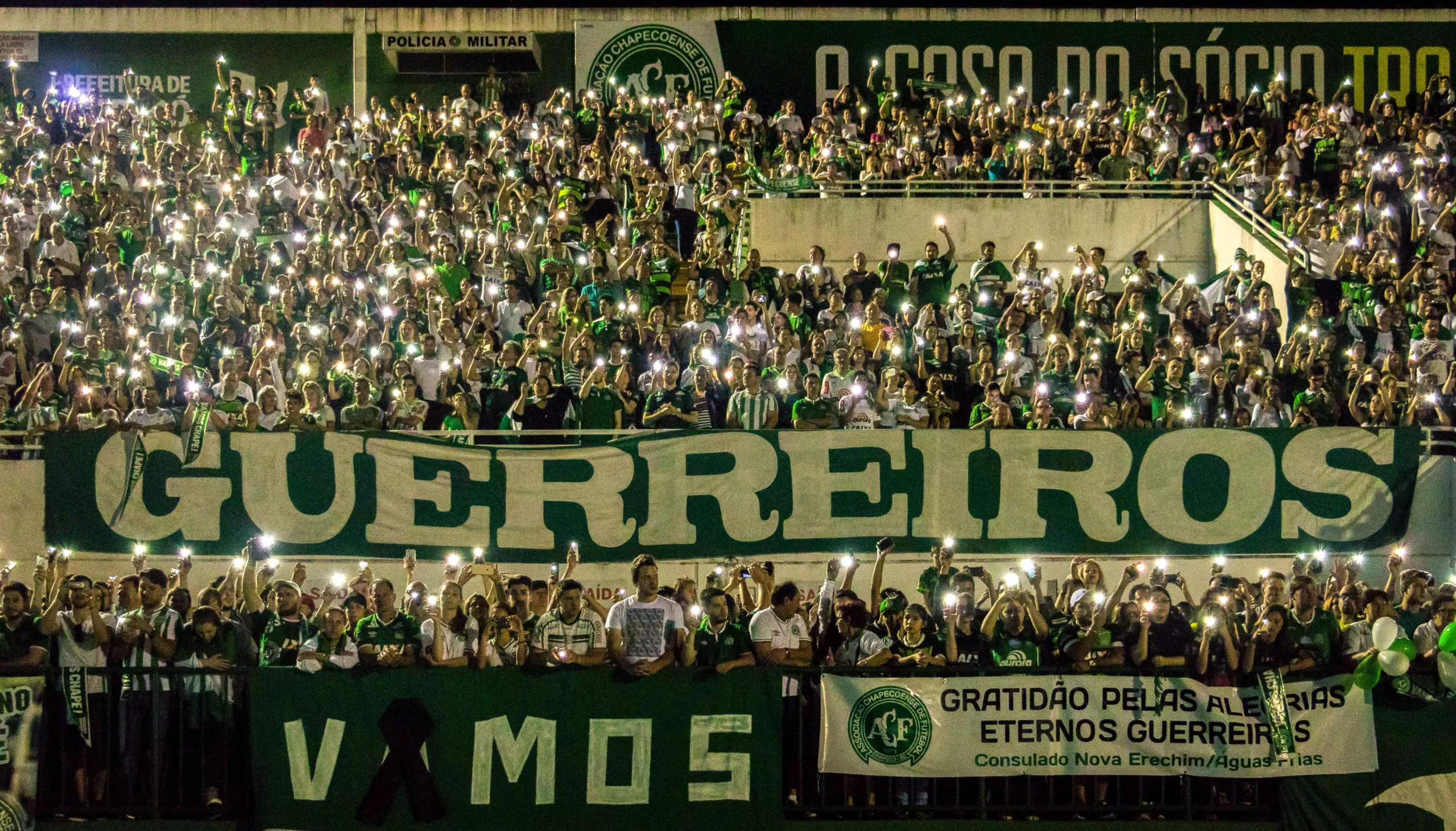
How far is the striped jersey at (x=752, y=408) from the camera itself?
12.8 metres

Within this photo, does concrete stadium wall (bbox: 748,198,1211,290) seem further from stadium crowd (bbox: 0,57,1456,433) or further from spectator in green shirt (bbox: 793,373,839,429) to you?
spectator in green shirt (bbox: 793,373,839,429)

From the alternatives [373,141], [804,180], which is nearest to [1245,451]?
[804,180]

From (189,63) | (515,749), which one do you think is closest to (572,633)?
(515,749)

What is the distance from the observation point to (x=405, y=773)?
9.11 metres

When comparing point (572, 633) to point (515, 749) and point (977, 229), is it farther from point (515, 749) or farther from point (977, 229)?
point (977, 229)

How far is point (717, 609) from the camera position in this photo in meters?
9.37

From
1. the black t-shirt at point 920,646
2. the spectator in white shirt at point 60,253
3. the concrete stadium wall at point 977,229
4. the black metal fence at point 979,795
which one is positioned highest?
the concrete stadium wall at point 977,229

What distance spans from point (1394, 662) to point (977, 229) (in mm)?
9583

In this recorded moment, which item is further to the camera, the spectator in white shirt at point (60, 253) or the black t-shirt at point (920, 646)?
the spectator in white shirt at point (60, 253)

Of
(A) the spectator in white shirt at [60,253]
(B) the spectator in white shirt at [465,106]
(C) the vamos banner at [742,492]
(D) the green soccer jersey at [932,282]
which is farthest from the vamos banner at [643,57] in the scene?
(C) the vamos banner at [742,492]

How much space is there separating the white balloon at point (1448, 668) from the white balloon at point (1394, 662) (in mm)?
185

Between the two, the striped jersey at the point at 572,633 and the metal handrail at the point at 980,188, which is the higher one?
the metal handrail at the point at 980,188

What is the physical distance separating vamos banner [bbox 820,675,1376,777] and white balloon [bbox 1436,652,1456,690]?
0.44 meters

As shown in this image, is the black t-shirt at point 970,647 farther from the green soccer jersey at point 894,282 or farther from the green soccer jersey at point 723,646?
the green soccer jersey at point 894,282
